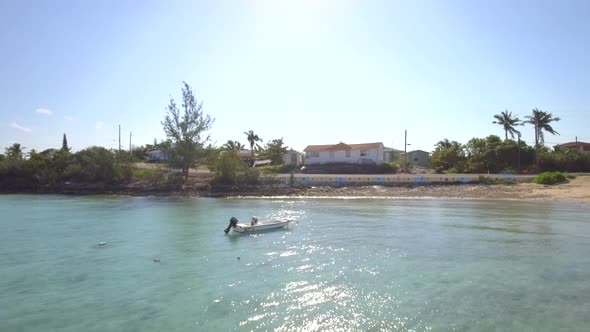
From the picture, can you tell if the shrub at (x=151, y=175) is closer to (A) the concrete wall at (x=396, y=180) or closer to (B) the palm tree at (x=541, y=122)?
(A) the concrete wall at (x=396, y=180)

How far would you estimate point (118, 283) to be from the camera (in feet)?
48.1

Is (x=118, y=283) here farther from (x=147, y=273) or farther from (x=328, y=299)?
(x=328, y=299)

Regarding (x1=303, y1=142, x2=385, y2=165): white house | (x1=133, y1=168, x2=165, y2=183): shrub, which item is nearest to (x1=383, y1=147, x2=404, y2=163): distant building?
(x1=303, y1=142, x2=385, y2=165): white house

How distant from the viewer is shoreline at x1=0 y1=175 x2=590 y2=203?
144 ft

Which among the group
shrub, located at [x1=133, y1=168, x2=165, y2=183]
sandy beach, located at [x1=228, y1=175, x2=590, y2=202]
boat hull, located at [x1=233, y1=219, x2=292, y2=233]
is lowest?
boat hull, located at [x1=233, y1=219, x2=292, y2=233]

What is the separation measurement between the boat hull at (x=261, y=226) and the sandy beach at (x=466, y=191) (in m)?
21.7

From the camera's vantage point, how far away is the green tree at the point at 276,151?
262 feet

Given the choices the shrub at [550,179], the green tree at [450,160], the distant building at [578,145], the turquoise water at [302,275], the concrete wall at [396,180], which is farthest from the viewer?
the distant building at [578,145]

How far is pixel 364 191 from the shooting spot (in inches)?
1938

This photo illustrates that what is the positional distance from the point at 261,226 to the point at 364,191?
25.7 metres

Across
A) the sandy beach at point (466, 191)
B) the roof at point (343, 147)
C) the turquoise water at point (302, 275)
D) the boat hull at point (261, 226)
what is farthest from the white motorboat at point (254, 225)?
the roof at point (343, 147)

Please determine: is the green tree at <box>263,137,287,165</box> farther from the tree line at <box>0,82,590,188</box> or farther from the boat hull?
the boat hull

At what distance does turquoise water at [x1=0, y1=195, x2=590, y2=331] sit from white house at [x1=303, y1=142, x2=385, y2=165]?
40499 millimetres

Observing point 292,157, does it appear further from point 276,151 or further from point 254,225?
point 254,225
